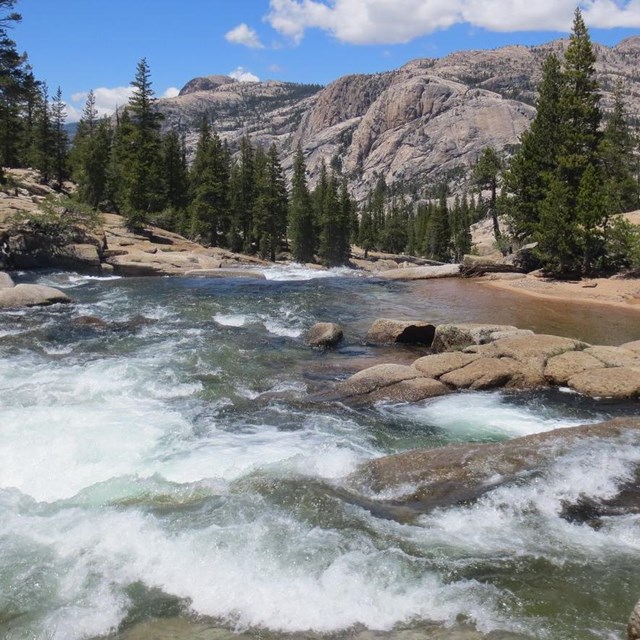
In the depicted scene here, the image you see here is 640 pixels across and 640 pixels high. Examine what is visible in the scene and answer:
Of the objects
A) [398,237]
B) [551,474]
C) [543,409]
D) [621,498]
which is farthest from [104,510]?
[398,237]

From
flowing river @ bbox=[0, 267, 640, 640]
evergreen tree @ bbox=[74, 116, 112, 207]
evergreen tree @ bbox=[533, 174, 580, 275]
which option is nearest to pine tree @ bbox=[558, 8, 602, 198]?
evergreen tree @ bbox=[533, 174, 580, 275]

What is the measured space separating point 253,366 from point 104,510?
8669 millimetres

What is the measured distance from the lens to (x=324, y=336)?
19.7m

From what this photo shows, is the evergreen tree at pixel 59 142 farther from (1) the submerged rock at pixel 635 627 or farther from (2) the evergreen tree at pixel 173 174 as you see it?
(1) the submerged rock at pixel 635 627

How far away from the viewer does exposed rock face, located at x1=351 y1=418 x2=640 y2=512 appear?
348 inches

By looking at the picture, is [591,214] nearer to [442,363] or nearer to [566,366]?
[566,366]

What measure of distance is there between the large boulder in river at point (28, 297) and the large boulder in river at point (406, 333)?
47.8 feet

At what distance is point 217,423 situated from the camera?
40.0 feet

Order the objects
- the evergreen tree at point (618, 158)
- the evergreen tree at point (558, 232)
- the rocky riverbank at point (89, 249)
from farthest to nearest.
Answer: the evergreen tree at point (618, 158)
the evergreen tree at point (558, 232)
the rocky riverbank at point (89, 249)

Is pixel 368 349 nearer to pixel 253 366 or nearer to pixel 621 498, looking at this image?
pixel 253 366

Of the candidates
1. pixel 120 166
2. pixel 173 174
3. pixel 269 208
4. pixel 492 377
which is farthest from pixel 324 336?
pixel 173 174

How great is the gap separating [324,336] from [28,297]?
13.8 metres

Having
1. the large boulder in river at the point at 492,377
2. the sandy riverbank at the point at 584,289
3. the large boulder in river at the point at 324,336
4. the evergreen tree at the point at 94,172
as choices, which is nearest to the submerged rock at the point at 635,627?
the large boulder in river at the point at 492,377

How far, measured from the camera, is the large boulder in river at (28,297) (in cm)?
2386
